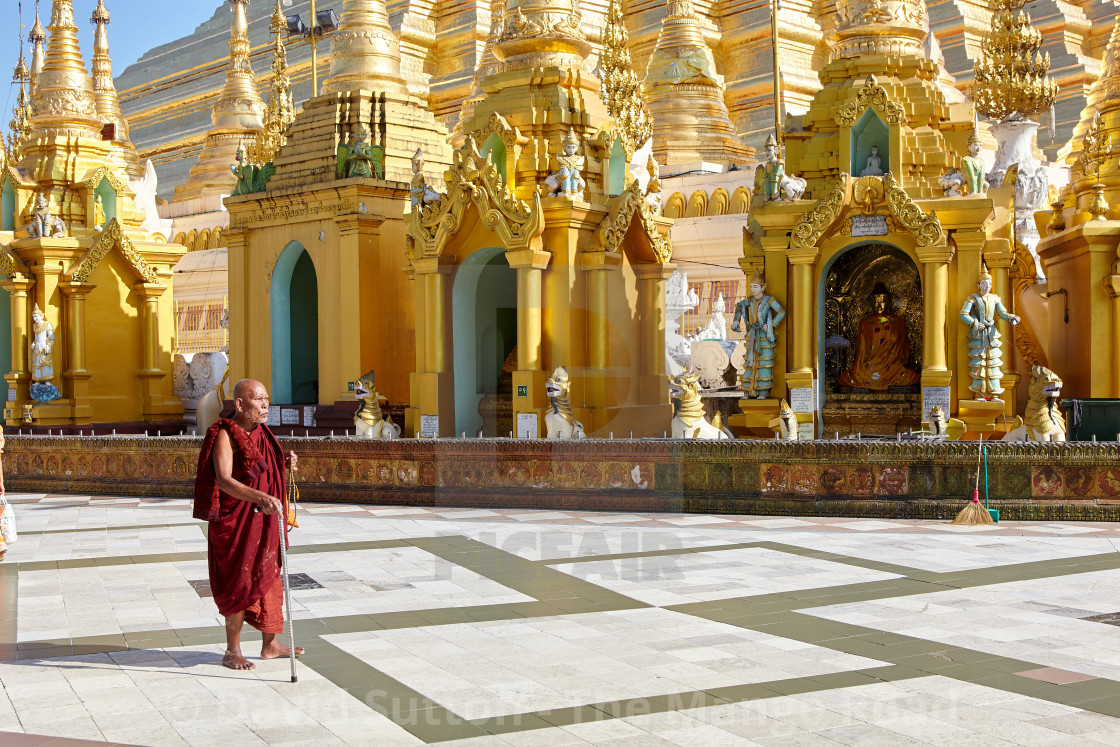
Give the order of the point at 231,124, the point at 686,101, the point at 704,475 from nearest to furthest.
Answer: the point at 704,475, the point at 686,101, the point at 231,124

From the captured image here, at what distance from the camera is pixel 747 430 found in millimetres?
16156

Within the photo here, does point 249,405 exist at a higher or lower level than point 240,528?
higher

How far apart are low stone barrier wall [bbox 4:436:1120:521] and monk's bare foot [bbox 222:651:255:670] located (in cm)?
676

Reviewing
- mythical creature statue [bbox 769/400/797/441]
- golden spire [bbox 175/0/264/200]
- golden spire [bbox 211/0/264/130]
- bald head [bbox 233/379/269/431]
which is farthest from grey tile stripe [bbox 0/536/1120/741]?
golden spire [bbox 211/0/264/130]

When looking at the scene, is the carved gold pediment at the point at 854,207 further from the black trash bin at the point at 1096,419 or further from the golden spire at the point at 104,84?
the golden spire at the point at 104,84

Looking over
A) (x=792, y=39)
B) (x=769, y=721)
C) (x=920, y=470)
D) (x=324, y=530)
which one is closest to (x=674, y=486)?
(x=920, y=470)

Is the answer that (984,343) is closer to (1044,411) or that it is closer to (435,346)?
(1044,411)

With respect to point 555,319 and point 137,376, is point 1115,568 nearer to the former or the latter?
point 555,319

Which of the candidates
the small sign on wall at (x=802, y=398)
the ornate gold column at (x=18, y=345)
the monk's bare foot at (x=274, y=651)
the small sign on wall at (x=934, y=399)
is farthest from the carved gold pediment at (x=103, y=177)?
the monk's bare foot at (x=274, y=651)

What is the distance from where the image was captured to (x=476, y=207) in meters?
16.3

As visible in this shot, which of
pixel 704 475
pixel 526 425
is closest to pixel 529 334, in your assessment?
pixel 526 425

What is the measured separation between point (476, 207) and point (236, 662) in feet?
34.4

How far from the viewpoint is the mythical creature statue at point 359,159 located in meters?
18.1

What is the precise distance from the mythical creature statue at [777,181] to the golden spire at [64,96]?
44.7 feet
